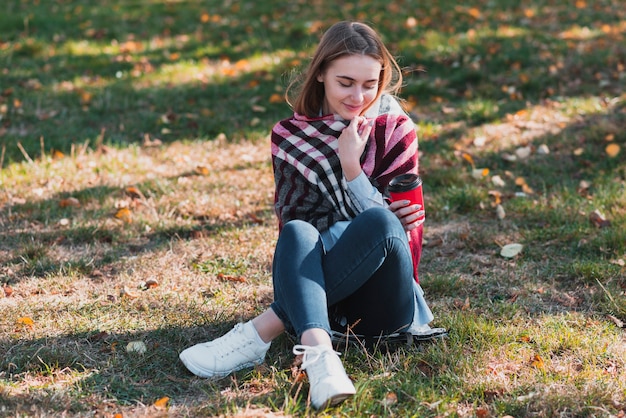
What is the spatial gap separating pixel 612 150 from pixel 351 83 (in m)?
2.65

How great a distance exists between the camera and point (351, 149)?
276 centimetres

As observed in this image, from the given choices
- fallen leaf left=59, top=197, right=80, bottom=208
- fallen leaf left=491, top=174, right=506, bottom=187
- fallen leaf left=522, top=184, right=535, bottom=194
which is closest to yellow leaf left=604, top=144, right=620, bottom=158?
fallen leaf left=522, top=184, right=535, bottom=194

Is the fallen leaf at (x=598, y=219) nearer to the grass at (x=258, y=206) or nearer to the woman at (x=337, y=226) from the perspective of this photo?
the grass at (x=258, y=206)

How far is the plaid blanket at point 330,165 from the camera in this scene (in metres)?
2.91

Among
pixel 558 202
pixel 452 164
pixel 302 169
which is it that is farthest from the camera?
pixel 452 164

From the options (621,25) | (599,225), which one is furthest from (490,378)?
(621,25)

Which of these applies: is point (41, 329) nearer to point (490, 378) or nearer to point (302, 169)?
point (302, 169)

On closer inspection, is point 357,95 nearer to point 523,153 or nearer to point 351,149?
point 351,149

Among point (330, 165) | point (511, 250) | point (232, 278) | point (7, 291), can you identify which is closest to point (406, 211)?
point (330, 165)

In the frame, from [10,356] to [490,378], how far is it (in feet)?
5.49

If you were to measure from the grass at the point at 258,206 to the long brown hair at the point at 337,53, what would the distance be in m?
0.90

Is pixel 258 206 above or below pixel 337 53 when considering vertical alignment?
below

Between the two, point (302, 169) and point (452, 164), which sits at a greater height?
point (302, 169)

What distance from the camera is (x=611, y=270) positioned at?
136 inches
